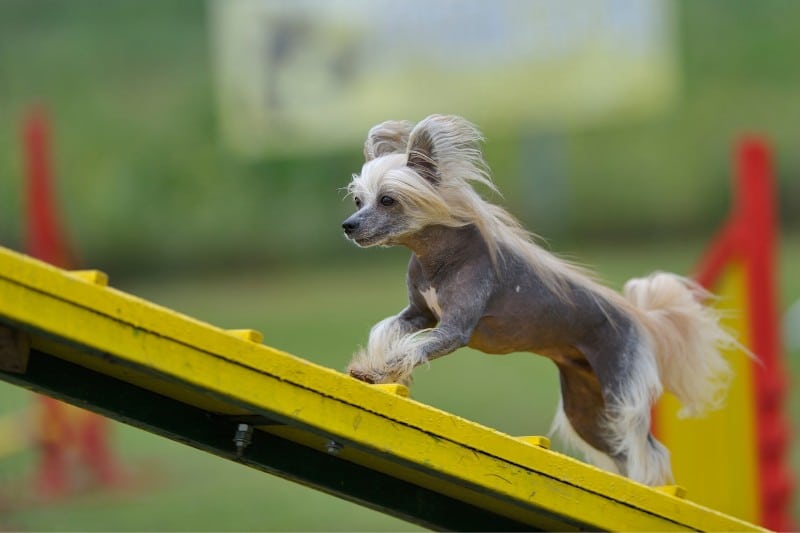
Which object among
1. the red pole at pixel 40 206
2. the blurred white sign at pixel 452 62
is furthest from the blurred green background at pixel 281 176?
the red pole at pixel 40 206

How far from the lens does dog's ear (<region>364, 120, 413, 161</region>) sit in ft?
10.1

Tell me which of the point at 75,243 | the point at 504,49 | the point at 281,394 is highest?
the point at 504,49

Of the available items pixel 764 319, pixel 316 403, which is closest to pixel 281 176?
pixel 764 319

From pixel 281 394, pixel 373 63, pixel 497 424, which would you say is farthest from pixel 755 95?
pixel 281 394

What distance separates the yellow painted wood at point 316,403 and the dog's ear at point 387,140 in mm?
589

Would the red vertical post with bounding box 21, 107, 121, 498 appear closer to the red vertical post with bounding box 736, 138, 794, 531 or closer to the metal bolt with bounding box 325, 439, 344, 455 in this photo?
the red vertical post with bounding box 736, 138, 794, 531

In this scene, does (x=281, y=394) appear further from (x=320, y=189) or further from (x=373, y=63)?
(x=320, y=189)

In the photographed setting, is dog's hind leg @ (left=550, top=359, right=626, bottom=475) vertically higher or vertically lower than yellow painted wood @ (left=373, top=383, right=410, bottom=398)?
higher

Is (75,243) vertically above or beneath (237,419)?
above

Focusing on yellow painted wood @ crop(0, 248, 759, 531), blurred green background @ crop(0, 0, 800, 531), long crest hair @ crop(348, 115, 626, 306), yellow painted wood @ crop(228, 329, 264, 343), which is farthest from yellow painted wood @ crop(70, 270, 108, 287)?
blurred green background @ crop(0, 0, 800, 531)

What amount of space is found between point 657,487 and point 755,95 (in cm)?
954

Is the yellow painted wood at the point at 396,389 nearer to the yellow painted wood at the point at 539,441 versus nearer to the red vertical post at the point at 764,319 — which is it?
the yellow painted wood at the point at 539,441

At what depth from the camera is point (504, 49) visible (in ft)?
37.3

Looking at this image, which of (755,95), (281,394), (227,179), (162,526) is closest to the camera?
(281,394)
